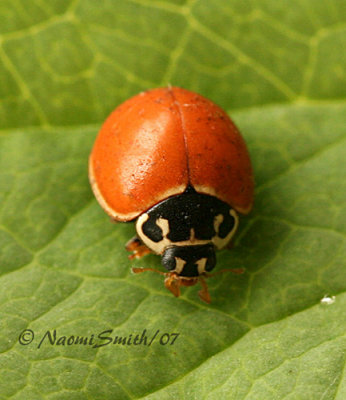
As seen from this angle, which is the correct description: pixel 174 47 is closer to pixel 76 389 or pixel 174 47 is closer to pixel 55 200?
pixel 55 200

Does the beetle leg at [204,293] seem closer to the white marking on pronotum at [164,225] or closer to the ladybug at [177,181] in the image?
the ladybug at [177,181]

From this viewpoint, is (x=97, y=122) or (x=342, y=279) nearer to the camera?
(x=342, y=279)

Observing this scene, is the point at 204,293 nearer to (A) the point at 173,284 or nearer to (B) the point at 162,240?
(A) the point at 173,284

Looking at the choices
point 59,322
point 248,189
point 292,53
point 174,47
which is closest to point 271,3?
point 292,53

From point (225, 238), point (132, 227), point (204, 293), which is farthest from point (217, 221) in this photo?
point (132, 227)

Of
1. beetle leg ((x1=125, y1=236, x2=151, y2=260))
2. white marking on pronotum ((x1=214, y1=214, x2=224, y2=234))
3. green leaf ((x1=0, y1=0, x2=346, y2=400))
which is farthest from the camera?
beetle leg ((x1=125, y1=236, x2=151, y2=260))

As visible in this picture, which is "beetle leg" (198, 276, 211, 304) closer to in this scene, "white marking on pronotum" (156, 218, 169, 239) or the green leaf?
the green leaf

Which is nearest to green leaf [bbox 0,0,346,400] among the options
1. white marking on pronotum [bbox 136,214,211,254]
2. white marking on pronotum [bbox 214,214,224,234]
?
white marking on pronotum [bbox 136,214,211,254]
